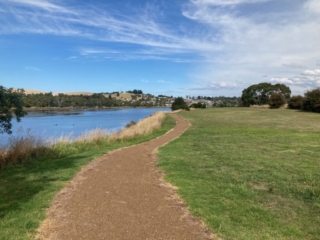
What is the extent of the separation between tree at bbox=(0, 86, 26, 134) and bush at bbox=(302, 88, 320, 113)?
35.7 meters

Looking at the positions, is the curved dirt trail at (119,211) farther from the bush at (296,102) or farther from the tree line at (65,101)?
the tree line at (65,101)

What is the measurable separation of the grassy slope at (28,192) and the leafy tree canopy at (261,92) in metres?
61.0

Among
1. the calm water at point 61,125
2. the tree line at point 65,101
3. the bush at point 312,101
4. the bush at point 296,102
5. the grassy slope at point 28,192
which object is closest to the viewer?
the grassy slope at point 28,192

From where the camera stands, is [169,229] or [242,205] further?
[242,205]

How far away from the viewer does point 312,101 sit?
36.6m

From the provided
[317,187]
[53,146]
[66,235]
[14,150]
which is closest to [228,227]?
[66,235]

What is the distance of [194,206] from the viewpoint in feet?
15.5

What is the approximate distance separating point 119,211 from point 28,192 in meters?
2.20

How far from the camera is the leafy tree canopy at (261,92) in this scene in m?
63.4

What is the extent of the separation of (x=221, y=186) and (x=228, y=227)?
1.96m

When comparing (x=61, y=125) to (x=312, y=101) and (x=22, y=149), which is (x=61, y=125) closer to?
(x=22, y=149)

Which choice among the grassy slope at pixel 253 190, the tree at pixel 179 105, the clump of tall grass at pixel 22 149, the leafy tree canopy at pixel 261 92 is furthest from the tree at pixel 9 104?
the leafy tree canopy at pixel 261 92

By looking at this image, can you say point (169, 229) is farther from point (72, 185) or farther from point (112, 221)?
point (72, 185)

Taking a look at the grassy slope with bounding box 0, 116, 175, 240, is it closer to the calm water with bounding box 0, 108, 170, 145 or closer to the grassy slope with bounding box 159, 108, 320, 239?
the grassy slope with bounding box 159, 108, 320, 239
